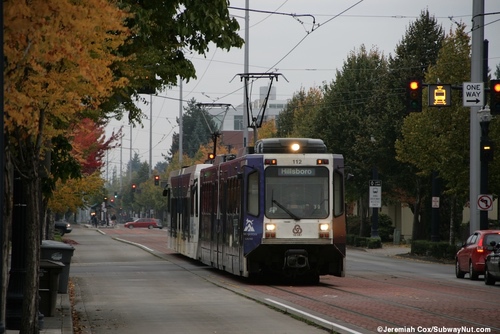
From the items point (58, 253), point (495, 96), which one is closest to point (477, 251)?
point (495, 96)

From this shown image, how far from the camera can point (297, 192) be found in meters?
27.3

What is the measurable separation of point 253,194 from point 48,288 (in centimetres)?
997

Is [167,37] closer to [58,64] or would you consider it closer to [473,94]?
[58,64]

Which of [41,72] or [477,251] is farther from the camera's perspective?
[477,251]

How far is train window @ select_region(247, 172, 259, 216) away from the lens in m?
27.3

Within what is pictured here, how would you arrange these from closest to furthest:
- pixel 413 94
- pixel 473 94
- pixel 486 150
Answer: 1. pixel 413 94
2. pixel 473 94
3. pixel 486 150

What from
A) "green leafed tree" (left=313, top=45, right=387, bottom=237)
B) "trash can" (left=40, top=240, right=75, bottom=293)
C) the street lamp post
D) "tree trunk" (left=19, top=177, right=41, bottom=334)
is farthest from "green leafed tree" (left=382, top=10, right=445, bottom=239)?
"tree trunk" (left=19, top=177, right=41, bottom=334)

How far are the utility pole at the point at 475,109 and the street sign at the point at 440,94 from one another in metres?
3.70

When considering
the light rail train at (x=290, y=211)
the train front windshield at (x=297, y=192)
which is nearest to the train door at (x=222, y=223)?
the light rail train at (x=290, y=211)

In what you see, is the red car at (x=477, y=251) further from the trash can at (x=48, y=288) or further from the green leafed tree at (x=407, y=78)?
the green leafed tree at (x=407, y=78)

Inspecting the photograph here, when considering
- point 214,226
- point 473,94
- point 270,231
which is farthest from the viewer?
point 473,94

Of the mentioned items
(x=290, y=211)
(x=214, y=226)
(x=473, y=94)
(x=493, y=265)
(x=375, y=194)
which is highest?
(x=473, y=94)

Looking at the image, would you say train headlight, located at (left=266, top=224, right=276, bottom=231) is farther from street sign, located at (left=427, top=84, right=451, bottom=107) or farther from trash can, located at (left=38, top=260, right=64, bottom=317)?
trash can, located at (left=38, top=260, right=64, bottom=317)

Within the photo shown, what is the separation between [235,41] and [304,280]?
13140 millimetres
